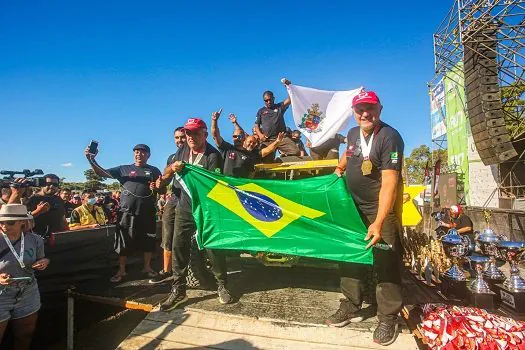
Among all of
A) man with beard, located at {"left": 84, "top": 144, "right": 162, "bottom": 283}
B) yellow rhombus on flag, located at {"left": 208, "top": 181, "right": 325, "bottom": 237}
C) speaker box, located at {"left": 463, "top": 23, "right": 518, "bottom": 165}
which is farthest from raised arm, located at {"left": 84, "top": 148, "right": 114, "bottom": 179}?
speaker box, located at {"left": 463, "top": 23, "right": 518, "bottom": 165}

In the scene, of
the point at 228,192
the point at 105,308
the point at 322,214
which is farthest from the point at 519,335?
the point at 105,308

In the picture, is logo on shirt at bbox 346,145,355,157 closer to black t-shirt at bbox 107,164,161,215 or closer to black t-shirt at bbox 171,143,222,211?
black t-shirt at bbox 171,143,222,211

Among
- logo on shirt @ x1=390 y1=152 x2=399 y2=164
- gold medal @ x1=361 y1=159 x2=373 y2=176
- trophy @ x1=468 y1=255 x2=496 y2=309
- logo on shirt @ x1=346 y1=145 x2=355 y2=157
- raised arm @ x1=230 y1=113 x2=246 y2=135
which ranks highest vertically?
raised arm @ x1=230 y1=113 x2=246 y2=135

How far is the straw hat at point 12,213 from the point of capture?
3226 millimetres

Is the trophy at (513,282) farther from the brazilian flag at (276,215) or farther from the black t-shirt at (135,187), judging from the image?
the black t-shirt at (135,187)

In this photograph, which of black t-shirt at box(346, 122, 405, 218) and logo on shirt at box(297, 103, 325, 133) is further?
logo on shirt at box(297, 103, 325, 133)

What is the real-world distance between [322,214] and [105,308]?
4539mm

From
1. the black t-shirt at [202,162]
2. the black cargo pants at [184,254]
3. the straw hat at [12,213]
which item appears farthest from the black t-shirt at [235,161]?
the straw hat at [12,213]

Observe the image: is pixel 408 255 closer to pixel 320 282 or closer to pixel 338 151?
pixel 338 151

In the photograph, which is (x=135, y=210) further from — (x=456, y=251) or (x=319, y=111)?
(x=456, y=251)

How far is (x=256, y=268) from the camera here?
5309 millimetres

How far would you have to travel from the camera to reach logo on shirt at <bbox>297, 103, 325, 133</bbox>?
6502mm

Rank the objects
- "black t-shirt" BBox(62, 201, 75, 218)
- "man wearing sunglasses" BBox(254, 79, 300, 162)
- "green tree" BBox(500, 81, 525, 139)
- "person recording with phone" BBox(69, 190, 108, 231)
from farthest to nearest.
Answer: "green tree" BBox(500, 81, 525, 139) → "black t-shirt" BBox(62, 201, 75, 218) → "person recording with phone" BBox(69, 190, 108, 231) → "man wearing sunglasses" BBox(254, 79, 300, 162)

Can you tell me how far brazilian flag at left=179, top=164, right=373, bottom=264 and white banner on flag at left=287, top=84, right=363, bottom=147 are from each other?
8.91 ft
